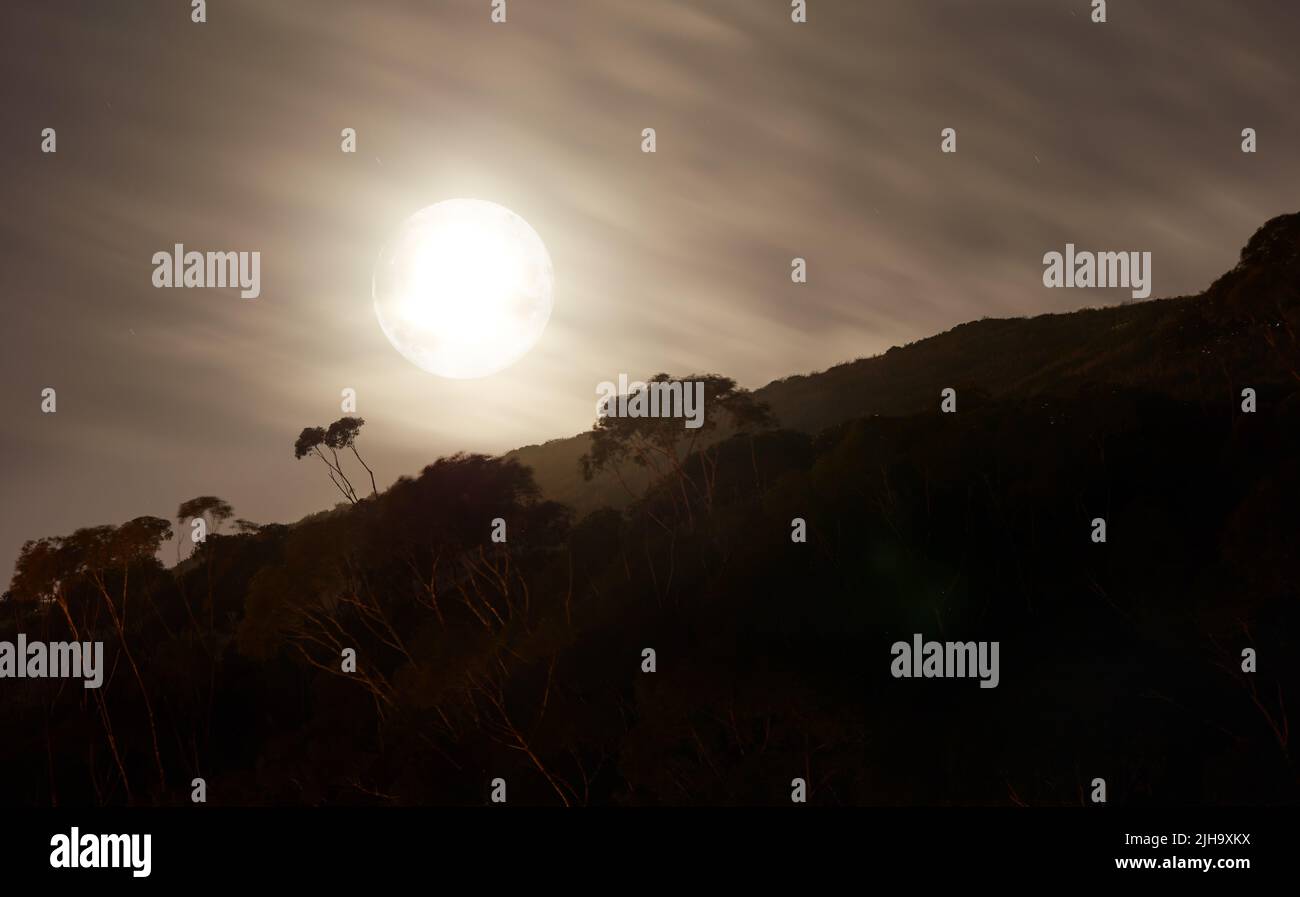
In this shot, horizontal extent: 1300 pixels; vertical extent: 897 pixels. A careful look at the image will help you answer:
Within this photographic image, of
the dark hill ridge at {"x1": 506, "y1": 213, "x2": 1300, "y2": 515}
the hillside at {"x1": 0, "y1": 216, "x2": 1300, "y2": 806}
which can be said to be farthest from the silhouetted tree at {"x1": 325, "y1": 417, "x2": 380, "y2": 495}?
the dark hill ridge at {"x1": 506, "y1": 213, "x2": 1300, "y2": 515}

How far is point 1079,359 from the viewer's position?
3802 inches

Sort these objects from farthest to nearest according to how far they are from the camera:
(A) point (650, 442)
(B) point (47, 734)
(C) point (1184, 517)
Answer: (B) point (47, 734) → (A) point (650, 442) → (C) point (1184, 517)

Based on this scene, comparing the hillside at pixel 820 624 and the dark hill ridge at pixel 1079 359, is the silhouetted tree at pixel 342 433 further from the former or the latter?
the dark hill ridge at pixel 1079 359

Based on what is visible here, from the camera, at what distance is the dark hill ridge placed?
3544 cm

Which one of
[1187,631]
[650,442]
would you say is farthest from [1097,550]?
[650,442]

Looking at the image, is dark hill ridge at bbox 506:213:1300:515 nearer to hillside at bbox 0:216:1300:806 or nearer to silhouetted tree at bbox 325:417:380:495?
hillside at bbox 0:216:1300:806
